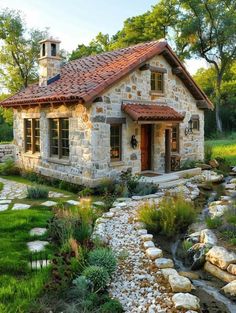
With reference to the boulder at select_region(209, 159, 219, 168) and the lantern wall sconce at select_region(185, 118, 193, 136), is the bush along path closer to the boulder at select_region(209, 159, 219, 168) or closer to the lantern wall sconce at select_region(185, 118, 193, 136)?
the lantern wall sconce at select_region(185, 118, 193, 136)

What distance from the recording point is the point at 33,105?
1421 cm

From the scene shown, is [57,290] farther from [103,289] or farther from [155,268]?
[155,268]

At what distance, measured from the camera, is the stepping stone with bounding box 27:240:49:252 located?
643 centimetres

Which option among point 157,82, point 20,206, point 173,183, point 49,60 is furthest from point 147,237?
point 49,60

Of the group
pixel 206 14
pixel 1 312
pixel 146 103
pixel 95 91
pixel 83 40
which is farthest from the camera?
pixel 83 40

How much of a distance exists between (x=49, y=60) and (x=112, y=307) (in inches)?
470

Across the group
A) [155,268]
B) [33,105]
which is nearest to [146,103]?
[33,105]

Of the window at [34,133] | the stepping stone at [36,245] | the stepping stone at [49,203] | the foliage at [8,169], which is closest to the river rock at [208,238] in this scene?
the stepping stone at [36,245]

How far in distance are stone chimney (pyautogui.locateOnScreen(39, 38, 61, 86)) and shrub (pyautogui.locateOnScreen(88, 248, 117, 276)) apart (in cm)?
1041

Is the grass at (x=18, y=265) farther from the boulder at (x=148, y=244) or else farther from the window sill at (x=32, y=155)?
the window sill at (x=32, y=155)

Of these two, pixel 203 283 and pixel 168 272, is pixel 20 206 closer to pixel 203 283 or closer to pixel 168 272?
pixel 168 272

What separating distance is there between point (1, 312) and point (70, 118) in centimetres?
857

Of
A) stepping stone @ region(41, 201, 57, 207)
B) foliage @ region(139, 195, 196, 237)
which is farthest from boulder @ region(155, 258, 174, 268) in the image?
stepping stone @ region(41, 201, 57, 207)

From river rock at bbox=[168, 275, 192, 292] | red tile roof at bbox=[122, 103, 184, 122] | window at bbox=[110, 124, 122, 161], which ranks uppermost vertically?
red tile roof at bbox=[122, 103, 184, 122]
